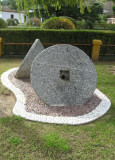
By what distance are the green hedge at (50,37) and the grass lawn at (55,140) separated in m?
7.05

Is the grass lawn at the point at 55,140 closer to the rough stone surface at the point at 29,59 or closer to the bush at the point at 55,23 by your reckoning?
the rough stone surface at the point at 29,59

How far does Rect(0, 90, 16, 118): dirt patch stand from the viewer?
13.5 ft

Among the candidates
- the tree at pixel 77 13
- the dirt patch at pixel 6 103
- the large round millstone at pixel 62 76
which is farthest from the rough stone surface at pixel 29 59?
the tree at pixel 77 13

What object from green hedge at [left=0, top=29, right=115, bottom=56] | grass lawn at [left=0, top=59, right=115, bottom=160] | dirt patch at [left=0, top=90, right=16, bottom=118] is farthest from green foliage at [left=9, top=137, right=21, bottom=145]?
green hedge at [left=0, top=29, right=115, bottom=56]

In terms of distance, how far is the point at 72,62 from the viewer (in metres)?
4.66

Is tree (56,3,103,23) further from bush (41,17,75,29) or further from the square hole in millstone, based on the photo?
the square hole in millstone

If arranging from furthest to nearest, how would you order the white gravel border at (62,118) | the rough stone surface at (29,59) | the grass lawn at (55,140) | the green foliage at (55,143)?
the rough stone surface at (29,59), the white gravel border at (62,118), the green foliage at (55,143), the grass lawn at (55,140)

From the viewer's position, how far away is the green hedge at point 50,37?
33.2 ft

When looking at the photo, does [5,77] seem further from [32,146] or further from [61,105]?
[32,146]

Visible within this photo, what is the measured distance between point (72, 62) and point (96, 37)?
21.9 feet

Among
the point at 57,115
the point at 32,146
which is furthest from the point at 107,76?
the point at 32,146

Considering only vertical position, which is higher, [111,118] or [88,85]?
[88,85]

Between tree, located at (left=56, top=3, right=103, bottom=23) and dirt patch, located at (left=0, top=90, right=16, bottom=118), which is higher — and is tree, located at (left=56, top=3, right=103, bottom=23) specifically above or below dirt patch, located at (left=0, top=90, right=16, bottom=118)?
above

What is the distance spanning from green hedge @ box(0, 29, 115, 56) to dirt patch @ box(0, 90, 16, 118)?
556 cm
